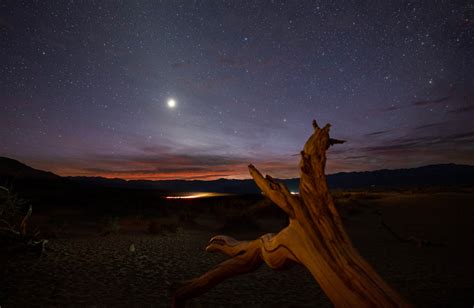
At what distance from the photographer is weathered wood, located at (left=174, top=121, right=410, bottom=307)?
1.96 m

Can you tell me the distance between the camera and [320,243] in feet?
7.21

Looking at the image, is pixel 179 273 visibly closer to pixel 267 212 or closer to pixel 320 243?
pixel 320 243

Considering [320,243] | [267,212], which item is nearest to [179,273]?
[320,243]

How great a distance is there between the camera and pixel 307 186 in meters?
2.26

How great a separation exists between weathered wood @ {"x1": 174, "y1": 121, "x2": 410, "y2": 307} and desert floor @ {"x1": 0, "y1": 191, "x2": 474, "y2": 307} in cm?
198

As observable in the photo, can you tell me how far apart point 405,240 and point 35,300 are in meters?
10.5

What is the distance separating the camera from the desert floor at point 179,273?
15.7 ft

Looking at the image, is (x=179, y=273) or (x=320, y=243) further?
(x=179, y=273)

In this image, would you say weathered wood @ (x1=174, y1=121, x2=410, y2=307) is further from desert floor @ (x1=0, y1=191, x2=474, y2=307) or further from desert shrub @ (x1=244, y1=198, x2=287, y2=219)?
desert shrub @ (x1=244, y1=198, x2=287, y2=219)

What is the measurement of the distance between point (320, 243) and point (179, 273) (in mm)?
5117

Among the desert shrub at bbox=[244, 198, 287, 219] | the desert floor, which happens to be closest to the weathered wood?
the desert floor

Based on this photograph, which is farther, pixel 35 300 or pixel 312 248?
pixel 35 300

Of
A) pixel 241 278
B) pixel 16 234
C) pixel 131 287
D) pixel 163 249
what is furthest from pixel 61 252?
pixel 241 278

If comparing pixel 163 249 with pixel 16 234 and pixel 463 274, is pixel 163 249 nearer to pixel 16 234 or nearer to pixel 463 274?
pixel 16 234
